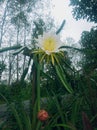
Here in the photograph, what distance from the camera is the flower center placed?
1.94m

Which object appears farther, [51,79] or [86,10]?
[86,10]

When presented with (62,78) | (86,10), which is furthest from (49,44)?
(86,10)

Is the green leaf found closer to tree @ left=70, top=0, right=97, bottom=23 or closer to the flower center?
the flower center

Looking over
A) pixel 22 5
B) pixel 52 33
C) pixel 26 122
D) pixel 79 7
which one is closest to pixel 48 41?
pixel 52 33

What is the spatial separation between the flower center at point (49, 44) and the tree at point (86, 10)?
53.7ft

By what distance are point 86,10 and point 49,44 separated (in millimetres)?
16479

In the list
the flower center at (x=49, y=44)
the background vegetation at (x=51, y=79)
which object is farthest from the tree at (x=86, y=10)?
the flower center at (x=49, y=44)

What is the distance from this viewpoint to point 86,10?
59.6ft

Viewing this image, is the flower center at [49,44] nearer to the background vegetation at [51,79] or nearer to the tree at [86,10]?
the background vegetation at [51,79]

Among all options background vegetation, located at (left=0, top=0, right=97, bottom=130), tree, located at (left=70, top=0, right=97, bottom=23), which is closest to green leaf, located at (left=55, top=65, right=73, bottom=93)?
background vegetation, located at (left=0, top=0, right=97, bottom=130)

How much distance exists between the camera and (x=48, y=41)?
6.61 ft

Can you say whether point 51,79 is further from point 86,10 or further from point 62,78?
point 86,10

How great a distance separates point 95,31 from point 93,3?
1.52 metres

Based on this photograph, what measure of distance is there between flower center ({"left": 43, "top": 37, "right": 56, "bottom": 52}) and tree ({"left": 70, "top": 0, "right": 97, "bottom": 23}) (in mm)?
16354
